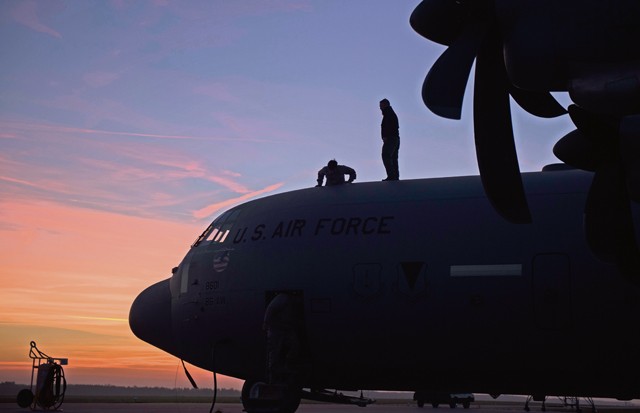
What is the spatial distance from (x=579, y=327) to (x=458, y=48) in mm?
6646

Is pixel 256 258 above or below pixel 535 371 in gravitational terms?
above

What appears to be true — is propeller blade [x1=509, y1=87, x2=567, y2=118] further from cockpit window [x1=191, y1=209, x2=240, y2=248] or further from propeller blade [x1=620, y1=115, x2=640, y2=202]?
cockpit window [x1=191, y1=209, x2=240, y2=248]

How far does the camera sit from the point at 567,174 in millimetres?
16422

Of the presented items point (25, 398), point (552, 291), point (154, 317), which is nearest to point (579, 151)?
point (552, 291)

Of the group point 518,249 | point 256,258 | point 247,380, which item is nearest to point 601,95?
point 518,249

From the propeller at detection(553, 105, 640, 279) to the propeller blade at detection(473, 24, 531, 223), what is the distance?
3.29ft

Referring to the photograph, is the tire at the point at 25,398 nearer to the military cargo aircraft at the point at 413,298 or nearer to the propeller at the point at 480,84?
the military cargo aircraft at the point at 413,298

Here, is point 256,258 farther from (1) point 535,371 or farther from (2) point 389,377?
(1) point 535,371

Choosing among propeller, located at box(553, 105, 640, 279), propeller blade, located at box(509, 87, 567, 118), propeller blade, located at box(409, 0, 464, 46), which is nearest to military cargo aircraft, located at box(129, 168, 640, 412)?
propeller, located at box(553, 105, 640, 279)

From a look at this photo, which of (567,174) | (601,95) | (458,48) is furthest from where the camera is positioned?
(567,174)

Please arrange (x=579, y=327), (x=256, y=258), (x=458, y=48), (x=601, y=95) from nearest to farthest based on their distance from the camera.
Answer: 1. (x=601, y=95)
2. (x=458, y=48)
3. (x=579, y=327)
4. (x=256, y=258)

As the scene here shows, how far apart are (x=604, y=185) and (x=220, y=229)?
11165 millimetres

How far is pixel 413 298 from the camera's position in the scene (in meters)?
16.1

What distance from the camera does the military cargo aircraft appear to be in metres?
14.9
